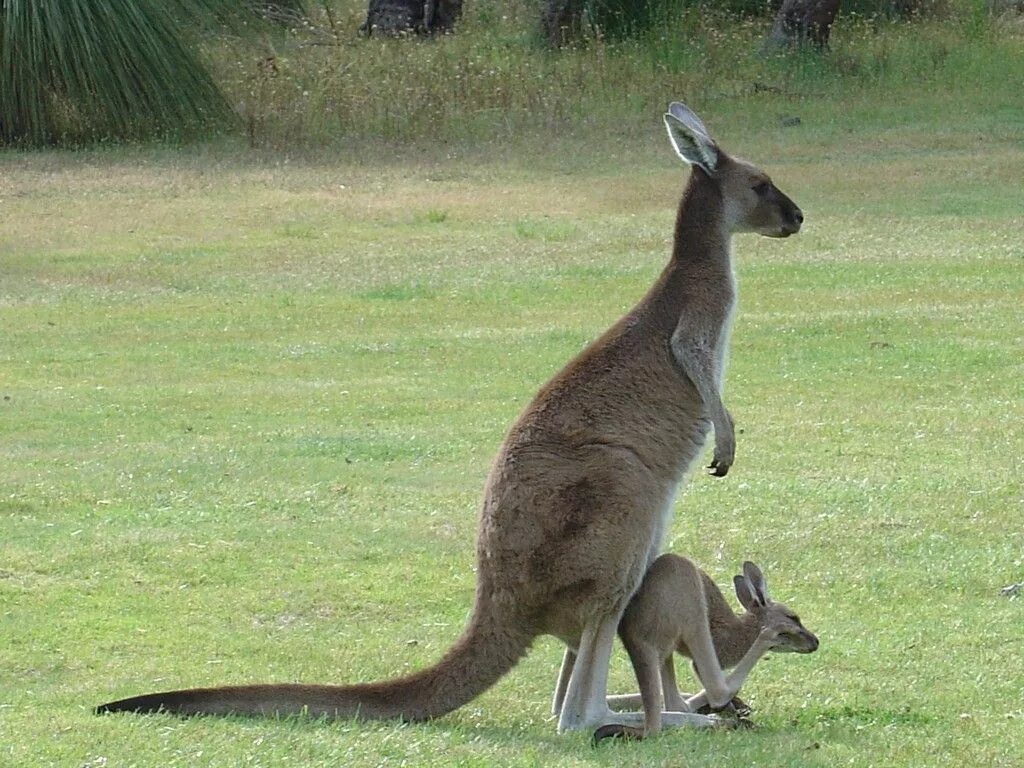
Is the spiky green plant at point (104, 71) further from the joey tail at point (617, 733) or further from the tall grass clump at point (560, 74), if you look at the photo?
the joey tail at point (617, 733)

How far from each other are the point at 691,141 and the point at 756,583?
1.56m

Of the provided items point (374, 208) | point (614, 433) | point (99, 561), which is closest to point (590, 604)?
point (614, 433)

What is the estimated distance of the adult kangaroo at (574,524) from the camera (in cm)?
532

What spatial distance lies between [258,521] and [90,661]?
2.29 m

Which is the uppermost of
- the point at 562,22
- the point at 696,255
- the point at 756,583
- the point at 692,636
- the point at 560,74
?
the point at 696,255

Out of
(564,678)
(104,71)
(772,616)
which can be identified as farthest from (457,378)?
(104,71)

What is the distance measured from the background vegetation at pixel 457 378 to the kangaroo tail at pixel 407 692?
0.21 ft

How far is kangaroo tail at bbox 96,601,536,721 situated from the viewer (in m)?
5.26

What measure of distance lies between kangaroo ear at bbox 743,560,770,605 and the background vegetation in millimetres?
379

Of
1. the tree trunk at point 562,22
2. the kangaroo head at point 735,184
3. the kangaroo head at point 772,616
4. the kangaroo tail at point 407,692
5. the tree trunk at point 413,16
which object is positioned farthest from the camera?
the tree trunk at point 413,16

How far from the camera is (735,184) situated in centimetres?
653

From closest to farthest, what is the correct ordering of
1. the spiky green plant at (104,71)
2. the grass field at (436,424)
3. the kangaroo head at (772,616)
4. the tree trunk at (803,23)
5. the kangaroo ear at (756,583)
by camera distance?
the kangaroo head at (772,616), the kangaroo ear at (756,583), the grass field at (436,424), the spiky green plant at (104,71), the tree trunk at (803,23)

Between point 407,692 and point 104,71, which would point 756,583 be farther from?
point 104,71

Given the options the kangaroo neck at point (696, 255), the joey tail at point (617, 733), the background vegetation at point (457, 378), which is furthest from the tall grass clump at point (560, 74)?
the joey tail at point (617, 733)
